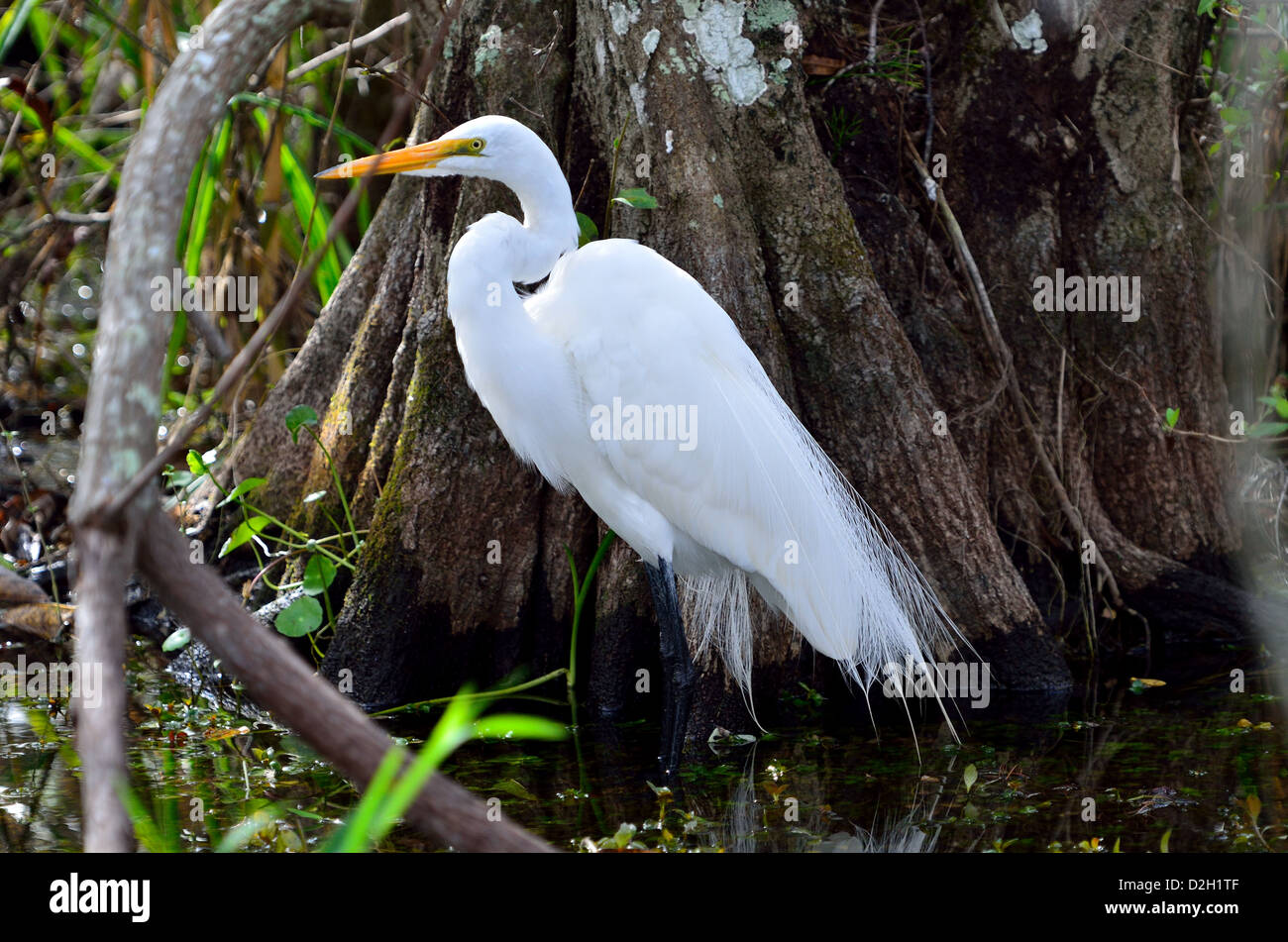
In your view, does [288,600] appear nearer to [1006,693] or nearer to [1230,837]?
[1006,693]

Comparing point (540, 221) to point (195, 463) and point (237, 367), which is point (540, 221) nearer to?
point (195, 463)

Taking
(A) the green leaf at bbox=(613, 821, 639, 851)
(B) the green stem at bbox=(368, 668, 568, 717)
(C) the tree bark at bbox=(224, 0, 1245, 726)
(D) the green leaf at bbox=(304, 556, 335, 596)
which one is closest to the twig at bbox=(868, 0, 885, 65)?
(C) the tree bark at bbox=(224, 0, 1245, 726)

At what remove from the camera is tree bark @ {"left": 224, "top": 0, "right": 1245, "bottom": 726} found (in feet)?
10.6

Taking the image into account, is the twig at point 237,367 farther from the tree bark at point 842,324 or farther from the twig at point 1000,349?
the twig at point 1000,349

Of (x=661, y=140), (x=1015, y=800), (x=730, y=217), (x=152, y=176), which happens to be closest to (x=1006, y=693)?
(x=1015, y=800)

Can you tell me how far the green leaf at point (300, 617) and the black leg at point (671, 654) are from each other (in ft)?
2.96

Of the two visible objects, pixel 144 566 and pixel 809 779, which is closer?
pixel 144 566

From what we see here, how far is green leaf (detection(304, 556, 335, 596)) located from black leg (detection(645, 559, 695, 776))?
0.97 metres

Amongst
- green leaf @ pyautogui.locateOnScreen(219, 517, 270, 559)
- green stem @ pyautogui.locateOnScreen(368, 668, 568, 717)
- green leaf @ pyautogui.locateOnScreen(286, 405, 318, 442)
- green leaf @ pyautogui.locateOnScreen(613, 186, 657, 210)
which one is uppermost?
green leaf @ pyautogui.locateOnScreen(613, 186, 657, 210)

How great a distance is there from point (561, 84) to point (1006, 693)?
2.11m

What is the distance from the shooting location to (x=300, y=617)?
3166 mm

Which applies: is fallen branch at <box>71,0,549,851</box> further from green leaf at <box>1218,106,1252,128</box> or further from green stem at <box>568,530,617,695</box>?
green leaf at <box>1218,106,1252,128</box>

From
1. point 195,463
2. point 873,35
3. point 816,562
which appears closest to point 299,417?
point 195,463

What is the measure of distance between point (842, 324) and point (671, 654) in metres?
1.01
